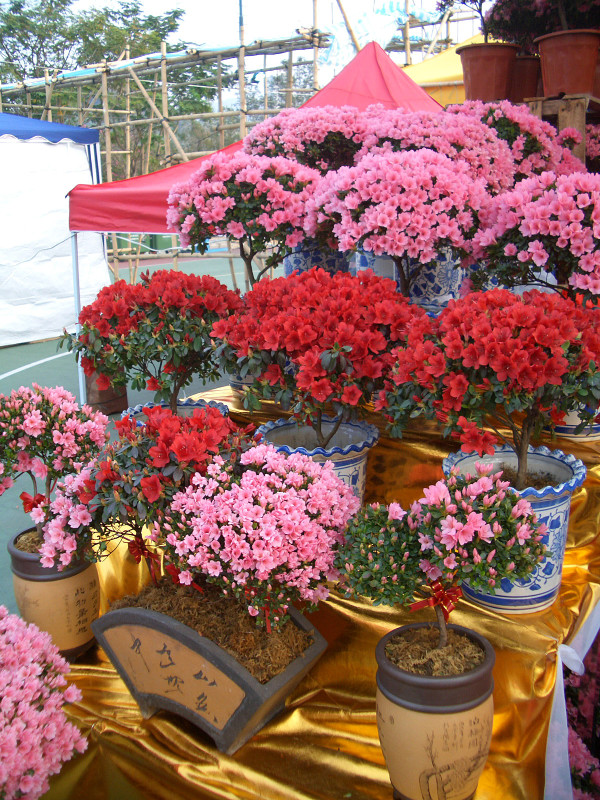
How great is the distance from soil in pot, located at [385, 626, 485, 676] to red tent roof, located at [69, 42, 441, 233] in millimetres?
3105

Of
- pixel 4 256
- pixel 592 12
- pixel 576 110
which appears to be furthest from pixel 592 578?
pixel 4 256

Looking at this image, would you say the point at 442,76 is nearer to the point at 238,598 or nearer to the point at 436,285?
the point at 436,285

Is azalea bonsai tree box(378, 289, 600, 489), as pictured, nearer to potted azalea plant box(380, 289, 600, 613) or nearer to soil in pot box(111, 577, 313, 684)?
potted azalea plant box(380, 289, 600, 613)

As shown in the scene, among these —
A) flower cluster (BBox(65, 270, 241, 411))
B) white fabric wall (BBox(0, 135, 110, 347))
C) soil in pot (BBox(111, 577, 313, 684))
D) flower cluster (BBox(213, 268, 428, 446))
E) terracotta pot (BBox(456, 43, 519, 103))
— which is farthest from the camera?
white fabric wall (BBox(0, 135, 110, 347))

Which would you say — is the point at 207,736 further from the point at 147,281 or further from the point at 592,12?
the point at 592,12

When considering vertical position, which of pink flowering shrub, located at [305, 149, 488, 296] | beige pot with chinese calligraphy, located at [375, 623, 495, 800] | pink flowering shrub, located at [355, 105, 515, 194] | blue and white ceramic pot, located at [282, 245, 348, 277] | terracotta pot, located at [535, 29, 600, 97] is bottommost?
beige pot with chinese calligraphy, located at [375, 623, 495, 800]

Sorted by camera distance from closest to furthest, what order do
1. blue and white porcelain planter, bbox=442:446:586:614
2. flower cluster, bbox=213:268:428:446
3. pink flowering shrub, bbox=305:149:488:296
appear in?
blue and white porcelain planter, bbox=442:446:586:614 → flower cluster, bbox=213:268:428:446 → pink flowering shrub, bbox=305:149:488:296

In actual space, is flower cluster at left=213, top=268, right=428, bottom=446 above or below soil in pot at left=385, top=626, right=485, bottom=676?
above

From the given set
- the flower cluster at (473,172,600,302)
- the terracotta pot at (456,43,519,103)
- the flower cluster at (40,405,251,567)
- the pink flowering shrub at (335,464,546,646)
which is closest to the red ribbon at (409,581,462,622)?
the pink flowering shrub at (335,464,546,646)

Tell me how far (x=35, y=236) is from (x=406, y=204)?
21.3 ft

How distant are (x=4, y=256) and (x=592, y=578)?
705 cm

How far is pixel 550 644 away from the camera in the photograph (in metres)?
1.39

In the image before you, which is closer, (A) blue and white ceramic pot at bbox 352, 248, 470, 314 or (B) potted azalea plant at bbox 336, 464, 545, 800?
(B) potted azalea plant at bbox 336, 464, 545, 800

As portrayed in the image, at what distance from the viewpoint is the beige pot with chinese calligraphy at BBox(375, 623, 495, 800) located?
1102 mm
